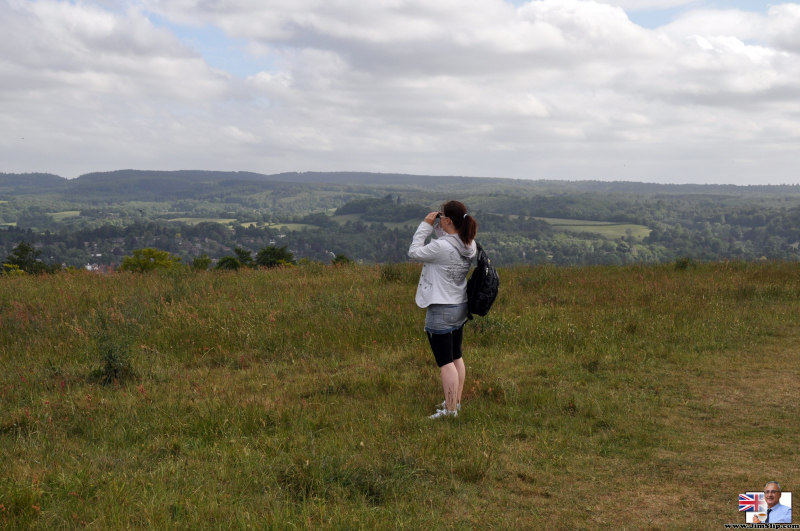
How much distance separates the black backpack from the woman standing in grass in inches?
3.3

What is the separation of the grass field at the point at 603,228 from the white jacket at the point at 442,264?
7879 cm

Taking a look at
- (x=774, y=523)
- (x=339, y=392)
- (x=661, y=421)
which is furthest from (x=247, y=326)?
(x=774, y=523)

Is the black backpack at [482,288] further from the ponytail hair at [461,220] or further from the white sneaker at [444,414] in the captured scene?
the white sneaker at [444,414]

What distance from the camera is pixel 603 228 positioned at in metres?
94.3

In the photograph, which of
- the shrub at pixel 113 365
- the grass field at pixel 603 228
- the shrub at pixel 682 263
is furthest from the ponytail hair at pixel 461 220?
the grass field at pixel 603 228

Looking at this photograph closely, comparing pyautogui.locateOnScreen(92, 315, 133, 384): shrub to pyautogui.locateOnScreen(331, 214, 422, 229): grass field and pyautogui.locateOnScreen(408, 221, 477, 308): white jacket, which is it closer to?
pyautogui.locateOnScreen(408, 221, 477, 308): white jacket

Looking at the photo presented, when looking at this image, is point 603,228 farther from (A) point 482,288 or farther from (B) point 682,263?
(A) point 482,288

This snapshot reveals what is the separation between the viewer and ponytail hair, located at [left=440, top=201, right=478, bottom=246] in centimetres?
524

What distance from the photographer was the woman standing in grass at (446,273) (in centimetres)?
523

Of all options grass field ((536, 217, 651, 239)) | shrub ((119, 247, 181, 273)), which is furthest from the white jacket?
grass field ((536, 217, 651, 239))

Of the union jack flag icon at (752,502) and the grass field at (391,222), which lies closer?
the union jack flag icon at (752,502)

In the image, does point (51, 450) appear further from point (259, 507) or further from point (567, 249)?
point (567, 249)

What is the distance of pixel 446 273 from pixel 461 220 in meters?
0.54

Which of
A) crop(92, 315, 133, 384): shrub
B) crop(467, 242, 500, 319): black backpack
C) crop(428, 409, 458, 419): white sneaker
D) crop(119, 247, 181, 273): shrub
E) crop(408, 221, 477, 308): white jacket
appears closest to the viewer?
crop(408, 221, 477, 308): white jacket
